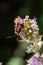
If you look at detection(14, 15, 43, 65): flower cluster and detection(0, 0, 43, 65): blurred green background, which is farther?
detection(0, 0, 43, 65): blurred green background

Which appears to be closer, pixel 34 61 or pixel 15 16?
pixel 34 61

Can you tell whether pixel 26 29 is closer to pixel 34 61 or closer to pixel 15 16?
pixel 34 61

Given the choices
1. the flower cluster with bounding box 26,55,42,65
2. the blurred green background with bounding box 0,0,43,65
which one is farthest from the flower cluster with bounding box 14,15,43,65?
the blurred green background with bounding box 0,0,43,65

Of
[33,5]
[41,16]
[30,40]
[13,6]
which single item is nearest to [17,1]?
[13,6]

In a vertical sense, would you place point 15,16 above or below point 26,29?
above

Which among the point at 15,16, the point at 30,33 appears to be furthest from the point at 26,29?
the point at 15,16

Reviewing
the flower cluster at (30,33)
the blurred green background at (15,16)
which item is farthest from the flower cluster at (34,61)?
the blurred green background at (15,16)

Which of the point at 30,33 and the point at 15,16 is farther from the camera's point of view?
the point at 15,16

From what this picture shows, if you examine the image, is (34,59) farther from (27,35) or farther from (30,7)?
(30,7)

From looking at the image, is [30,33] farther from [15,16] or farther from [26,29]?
[15,16]

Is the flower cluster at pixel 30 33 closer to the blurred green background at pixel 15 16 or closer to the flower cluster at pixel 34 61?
the flower cluster at pixel 34 61

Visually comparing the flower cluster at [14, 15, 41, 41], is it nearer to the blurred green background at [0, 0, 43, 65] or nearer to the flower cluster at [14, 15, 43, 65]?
the flower cluster at [14, 15, 43, 65]
